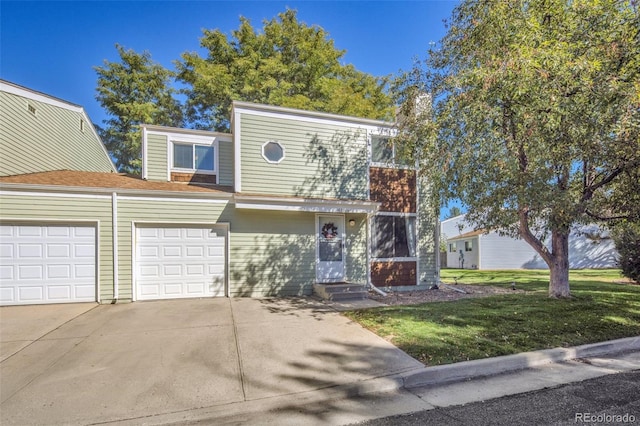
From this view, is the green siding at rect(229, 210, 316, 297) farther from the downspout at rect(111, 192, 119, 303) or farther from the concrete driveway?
the downspout at rect(111, 192, 119, 303)

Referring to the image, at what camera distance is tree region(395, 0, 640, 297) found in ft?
18.1

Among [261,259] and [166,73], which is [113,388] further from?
[166,73]

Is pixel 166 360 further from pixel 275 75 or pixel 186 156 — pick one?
pixel 275 75

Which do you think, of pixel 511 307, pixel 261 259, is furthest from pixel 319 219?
pixel 511 307

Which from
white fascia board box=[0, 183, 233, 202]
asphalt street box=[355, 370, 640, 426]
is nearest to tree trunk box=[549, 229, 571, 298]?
asphalt street box=[355, 370, 640, 426]

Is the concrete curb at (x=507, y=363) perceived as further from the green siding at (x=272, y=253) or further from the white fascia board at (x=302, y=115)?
the white fascia board at (x=302, y=115)

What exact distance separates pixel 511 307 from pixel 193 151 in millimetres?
10584

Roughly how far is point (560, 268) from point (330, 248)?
20.9 ft

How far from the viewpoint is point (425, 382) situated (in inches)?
151

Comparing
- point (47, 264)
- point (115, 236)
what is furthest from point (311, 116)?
point (47, 264)

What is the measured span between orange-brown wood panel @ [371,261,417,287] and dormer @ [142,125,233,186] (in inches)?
237

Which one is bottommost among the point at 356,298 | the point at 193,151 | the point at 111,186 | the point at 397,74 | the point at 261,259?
the point at 356,298

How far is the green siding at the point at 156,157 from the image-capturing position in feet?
33.6

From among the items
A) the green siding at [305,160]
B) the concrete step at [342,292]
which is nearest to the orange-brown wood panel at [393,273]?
the concrete step at [342,292]
